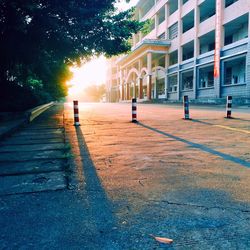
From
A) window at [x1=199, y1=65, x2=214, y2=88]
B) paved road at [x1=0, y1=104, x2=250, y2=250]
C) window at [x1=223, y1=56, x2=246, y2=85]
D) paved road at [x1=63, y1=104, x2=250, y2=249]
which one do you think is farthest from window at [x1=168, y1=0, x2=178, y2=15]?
paved road at [x1=0, y1=104, x2=250, y2=250]

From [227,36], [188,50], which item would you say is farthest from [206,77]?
[188,50]

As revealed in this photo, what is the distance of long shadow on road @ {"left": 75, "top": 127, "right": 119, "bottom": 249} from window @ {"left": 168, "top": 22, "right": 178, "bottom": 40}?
3671cm

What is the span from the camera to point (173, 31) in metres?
37.7

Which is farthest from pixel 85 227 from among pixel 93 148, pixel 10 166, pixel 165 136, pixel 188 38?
pixel 188 38

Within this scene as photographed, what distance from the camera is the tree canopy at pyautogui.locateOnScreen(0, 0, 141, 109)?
876 cm

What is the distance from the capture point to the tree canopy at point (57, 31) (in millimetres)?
8765

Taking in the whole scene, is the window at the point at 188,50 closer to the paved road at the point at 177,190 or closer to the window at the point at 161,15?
the window at the point at 161,15

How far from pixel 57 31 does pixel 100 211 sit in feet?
29.5

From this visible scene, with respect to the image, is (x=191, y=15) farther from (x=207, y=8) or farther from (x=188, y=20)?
(x=207, y=8)

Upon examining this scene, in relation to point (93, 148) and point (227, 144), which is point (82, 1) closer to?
point (93, 148)

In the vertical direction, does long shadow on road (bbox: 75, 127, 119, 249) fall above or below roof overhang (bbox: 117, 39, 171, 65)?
below

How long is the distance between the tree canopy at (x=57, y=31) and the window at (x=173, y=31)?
26677 mm

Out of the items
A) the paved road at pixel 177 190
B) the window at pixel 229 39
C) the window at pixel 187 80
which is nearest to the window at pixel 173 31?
the window at pixel 187 80

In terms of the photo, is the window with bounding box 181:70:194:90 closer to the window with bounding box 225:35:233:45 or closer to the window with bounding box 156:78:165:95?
the window with bounding box 156:78:165:95
